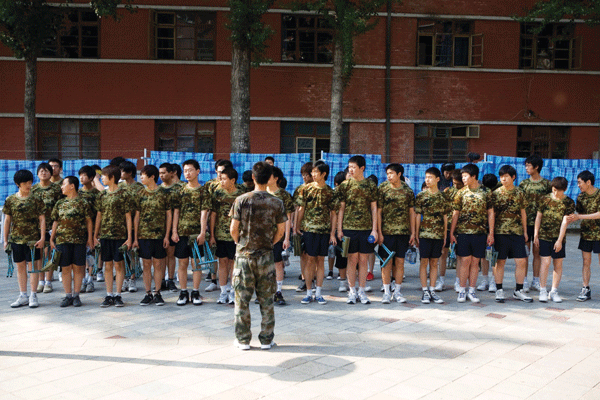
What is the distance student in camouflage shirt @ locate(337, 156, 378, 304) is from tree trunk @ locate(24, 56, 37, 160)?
41.6 ft

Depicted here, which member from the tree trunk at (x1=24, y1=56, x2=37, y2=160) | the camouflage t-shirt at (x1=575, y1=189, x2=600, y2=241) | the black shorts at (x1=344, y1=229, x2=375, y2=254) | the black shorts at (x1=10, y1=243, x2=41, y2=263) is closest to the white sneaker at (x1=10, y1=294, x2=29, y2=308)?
the black shorts at (x1=10, y1=243, x2=41, y2=263)

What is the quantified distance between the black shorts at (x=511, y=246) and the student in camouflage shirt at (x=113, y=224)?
197 inches

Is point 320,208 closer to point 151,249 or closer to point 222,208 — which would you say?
point 222,208

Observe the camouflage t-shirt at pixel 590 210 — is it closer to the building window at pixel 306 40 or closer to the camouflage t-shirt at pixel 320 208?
the camouflage t-shirt at pixel 320 208

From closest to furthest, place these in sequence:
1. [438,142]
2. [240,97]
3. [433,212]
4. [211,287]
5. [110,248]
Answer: [110,248]
[433,212]
[211,287]
[240,97]
[438,142]

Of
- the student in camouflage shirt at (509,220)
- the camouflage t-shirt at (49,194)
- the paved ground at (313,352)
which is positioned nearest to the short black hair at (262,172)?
the paved ground at (313,352)

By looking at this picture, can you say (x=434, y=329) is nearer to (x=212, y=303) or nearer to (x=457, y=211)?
(x=457, y=211)

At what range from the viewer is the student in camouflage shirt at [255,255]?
19.3 feet

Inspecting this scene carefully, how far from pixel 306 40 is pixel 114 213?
13772 millimetres

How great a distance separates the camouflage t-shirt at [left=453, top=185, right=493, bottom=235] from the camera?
8.17 metres

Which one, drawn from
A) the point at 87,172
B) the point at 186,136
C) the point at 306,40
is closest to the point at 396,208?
the point at 87,172

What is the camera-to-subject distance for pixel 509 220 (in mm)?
8250

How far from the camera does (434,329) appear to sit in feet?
22.3

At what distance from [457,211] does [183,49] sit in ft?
45.6
